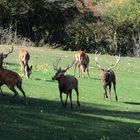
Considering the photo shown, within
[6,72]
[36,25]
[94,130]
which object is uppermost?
[36,25]

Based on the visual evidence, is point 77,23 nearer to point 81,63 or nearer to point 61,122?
point 81,63

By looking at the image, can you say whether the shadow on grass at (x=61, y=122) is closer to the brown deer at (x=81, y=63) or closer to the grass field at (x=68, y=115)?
the grass field at (x=68, y=115)

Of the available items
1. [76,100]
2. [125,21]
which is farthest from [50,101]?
[125,21]

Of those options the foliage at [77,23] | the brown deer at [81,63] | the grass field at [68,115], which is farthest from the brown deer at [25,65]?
the foliage at [77,23]

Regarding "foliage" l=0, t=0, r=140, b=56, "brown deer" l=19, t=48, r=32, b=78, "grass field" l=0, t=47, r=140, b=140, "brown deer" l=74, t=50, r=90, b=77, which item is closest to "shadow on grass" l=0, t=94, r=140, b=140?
"grass field" l=0, t=47, r=140, b=140

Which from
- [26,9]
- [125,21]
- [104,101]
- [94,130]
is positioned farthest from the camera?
[125,21]

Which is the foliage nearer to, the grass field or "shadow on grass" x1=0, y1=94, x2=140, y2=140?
the grass field

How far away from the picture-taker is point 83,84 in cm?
2958

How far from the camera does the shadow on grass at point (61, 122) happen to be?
14.9 metres

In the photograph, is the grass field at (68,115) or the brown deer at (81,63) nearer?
the grass field at (68,115)

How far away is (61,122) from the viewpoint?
16922 millimetres

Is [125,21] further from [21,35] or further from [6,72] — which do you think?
[6,72]

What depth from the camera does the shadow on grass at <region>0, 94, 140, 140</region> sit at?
1492 cm

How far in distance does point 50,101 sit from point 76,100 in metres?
1.41
